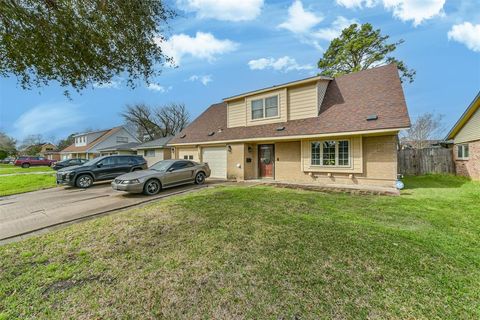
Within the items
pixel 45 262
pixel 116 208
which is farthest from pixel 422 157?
pixel 45 262

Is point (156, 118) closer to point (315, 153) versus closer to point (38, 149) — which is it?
point (315, 153)

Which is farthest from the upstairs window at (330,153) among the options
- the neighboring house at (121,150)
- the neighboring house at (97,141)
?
the neighboring house at (97,141)

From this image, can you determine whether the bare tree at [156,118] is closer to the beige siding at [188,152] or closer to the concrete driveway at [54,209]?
the beige siding at [188,152]

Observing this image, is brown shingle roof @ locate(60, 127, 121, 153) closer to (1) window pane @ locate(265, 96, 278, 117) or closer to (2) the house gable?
(2) the house gable

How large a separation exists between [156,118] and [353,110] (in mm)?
35547

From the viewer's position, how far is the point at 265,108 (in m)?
12.6

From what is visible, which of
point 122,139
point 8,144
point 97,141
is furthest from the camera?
point 8,144

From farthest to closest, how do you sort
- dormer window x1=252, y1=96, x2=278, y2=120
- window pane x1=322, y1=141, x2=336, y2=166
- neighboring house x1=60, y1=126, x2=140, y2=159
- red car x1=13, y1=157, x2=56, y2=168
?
neighboring house x1=60, y1=126, x2=140, y2=159 < red car x1=13, y1=157, x2=56, y2=168 < dormer window x1=252, y1=96, x2=278, y2=120 < window pane x1=322, y1=141, x2=336, y2=166

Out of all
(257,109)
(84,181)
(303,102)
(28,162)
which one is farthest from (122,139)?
(303,102)

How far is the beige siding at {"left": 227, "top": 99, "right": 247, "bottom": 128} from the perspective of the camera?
44.7ft

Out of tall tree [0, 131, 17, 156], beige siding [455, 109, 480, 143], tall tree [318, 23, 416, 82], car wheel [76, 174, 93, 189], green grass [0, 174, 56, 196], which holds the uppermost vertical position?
tall tree [318, 23, 416, 82]

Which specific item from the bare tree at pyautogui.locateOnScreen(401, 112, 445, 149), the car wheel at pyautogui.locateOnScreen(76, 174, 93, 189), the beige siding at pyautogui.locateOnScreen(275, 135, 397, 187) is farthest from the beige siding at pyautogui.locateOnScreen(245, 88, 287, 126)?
the bare tree at pyautogui.locateOnScreen(401, 112, 445, 149)

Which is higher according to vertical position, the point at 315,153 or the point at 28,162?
the point at 28,162

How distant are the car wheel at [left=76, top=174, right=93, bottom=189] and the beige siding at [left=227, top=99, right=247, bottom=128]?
8400 millimetres
